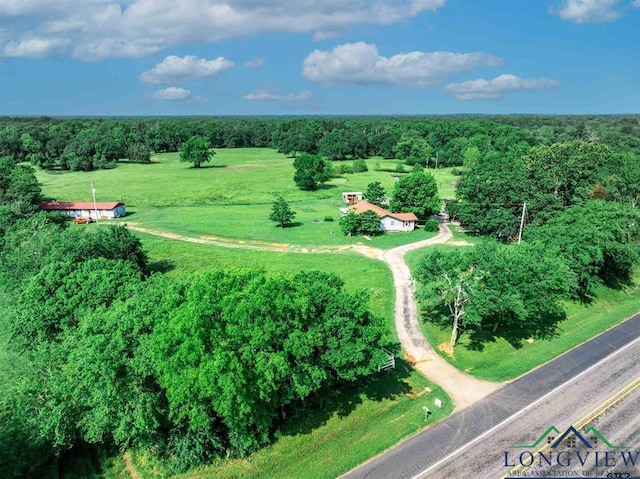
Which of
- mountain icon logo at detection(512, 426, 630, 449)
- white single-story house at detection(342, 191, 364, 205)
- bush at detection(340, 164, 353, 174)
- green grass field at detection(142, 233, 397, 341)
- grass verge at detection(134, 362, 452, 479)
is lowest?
grass verge at detection(134, 362, 452, 479)

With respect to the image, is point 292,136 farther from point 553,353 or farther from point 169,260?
point 553,353

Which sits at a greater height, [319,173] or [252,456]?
[319,173]

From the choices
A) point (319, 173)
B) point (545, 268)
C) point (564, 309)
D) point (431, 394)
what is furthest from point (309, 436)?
point (319, 173)

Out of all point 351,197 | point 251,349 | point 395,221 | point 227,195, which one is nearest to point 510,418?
point 251,349

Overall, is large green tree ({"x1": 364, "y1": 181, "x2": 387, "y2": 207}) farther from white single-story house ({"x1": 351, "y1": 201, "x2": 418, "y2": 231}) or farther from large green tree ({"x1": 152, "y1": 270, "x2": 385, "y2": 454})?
large green tree ({"x1": 152, "y1": 270, "x2": 385, "y2": 454})

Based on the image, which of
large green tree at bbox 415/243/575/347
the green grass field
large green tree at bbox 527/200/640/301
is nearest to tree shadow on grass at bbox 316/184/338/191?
the green grass field

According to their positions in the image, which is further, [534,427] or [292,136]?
[292,136]

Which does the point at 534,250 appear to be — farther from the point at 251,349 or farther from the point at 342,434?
the point at 251,349
